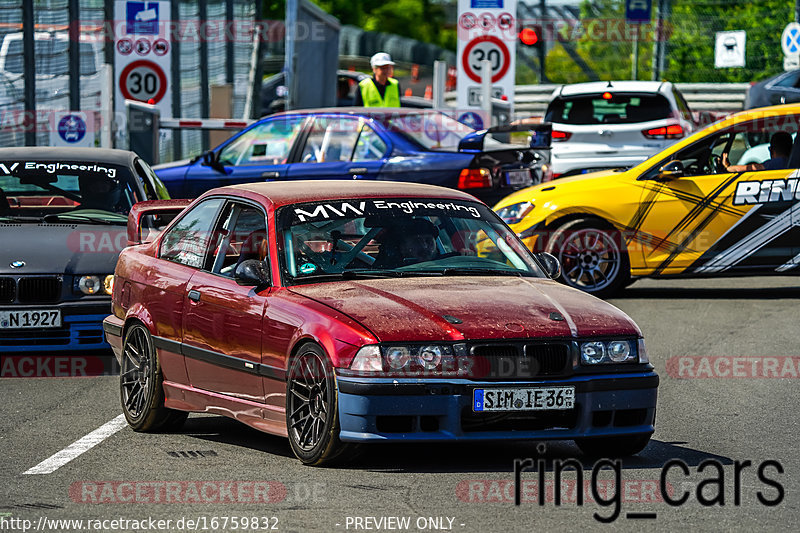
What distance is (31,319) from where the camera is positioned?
1095 centimetres

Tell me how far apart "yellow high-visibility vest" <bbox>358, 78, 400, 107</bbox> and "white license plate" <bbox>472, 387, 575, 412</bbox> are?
11650 mm

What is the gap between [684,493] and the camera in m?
6.80

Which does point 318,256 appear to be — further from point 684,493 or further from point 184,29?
point 184,29

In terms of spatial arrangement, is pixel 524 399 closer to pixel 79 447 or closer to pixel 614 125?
pixel 79 447

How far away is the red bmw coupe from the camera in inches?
278

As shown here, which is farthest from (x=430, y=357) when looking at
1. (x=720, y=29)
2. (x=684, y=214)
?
(x=720, y=29)

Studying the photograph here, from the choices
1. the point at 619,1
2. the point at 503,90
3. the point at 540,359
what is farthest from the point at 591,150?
the point at 619,1

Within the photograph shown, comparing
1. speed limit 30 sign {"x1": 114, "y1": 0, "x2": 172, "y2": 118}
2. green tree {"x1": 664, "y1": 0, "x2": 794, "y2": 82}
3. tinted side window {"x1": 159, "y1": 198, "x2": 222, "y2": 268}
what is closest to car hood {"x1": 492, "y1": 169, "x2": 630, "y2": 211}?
tinted side window {"x1": 159, "y1": 198, "x2": 222, "y2": 268}

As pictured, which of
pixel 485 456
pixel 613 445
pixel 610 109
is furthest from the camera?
pixel 610 109

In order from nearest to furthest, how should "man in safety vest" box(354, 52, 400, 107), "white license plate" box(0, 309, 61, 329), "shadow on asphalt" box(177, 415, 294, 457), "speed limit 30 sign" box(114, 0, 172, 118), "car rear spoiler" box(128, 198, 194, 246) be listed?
1. "shadow on asphalt" box(177, 415, 294, 457)
2. "car rear spoiler" box(128, 198, 194, 246)
3. "white license plate" box(0, 309, 61, 329)
4. "man in safety vest" box(354, 52, 400, 107)
5. "speed limit 30 sign" box(114, 0, 172, 118)

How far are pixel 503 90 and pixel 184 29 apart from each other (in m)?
7.79

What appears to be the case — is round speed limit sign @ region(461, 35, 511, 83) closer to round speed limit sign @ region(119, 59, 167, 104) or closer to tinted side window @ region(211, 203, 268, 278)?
round speed limit sign @ region(119, 59, 167, 104)

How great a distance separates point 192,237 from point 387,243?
1282 mm

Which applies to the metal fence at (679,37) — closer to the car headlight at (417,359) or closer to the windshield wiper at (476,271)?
the windshield wiper at (476,271)
